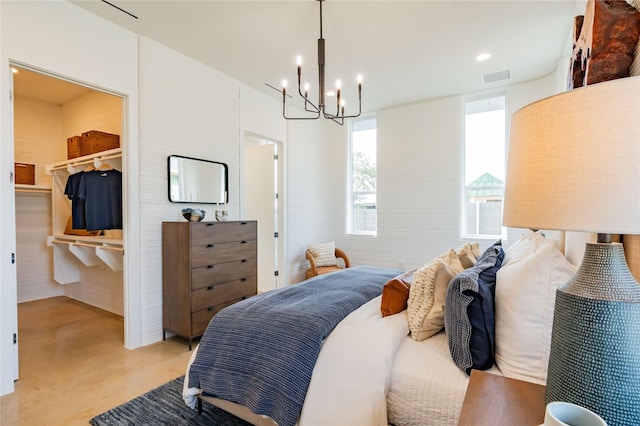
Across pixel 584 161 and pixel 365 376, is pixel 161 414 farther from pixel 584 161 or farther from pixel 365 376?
pixel 584 161

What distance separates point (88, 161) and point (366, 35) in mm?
3309

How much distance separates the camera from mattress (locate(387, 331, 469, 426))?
1303 mm

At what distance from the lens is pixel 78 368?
2537 mm

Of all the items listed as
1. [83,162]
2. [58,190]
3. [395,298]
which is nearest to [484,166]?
[395,298]

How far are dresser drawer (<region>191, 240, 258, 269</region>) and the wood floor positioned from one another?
2.76 feet

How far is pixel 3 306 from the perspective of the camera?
2203 mm

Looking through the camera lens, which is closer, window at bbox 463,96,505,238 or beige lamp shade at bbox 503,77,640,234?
beige lamp shade at bbox 503,77,640,234

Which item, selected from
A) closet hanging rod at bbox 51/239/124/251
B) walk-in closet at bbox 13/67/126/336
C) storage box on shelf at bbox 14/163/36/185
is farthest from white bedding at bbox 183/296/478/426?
storage box on shelf at bbox 14/163/36/185

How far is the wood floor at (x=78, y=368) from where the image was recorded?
200 cm

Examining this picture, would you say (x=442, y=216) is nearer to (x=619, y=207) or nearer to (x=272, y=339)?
(x=272, y=339)

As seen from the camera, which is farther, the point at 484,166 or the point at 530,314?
the point at 484,166

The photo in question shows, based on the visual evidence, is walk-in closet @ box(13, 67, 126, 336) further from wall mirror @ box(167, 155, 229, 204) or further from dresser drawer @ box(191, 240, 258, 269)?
Answer: dresser drawer @ box(191, 240, 258, 269)

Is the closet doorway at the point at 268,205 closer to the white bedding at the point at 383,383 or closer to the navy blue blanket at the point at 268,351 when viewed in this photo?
the navy blue blanket at the point at 268,351

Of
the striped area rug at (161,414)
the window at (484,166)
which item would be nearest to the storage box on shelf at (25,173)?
the striped area rug at (161,414)
